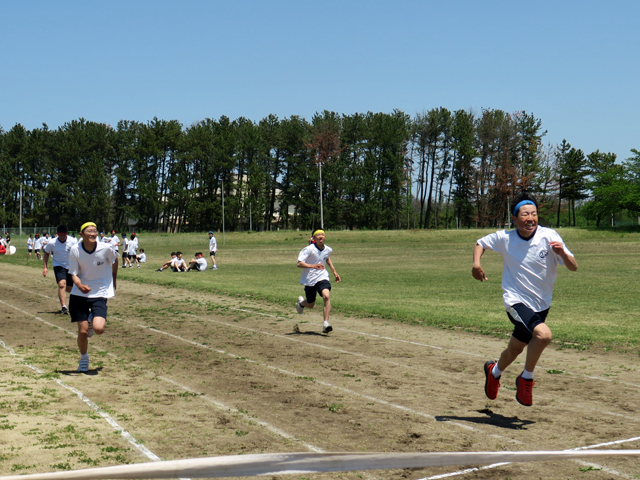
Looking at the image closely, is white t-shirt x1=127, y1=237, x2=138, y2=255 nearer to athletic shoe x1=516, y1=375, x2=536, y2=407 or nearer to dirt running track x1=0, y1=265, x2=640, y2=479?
dirt running track x1=0, y1=265, x2=640, y2=479

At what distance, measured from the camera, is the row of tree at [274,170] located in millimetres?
95188

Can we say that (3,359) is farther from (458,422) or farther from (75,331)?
(458,422)

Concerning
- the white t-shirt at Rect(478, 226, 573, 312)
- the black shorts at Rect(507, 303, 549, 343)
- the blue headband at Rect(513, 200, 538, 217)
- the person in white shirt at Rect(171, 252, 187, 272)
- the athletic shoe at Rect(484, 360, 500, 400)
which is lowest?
the person in white shirt at Rect(171, 252, 187, 272)

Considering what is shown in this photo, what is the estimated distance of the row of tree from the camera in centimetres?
9519

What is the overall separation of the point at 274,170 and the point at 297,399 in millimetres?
96629

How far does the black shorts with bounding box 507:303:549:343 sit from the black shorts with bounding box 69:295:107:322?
5568 mm

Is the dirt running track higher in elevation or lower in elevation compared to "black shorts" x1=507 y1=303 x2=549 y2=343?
lower

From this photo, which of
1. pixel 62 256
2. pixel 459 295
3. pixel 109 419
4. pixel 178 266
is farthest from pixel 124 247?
pixel 109 419

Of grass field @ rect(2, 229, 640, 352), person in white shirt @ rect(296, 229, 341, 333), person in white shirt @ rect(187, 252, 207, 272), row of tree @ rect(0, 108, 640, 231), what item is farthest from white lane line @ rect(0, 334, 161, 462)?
row of tree @ rect(0, 108, 640, 231)

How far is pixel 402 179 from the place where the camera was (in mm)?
99312

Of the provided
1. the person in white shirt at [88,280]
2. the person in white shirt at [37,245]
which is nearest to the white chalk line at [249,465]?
the person in white shirt at [88,280]

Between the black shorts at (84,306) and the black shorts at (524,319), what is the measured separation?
5568mm

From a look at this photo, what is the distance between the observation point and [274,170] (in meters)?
103

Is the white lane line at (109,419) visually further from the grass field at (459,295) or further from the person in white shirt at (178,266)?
the person in white shirt at (178,266)
